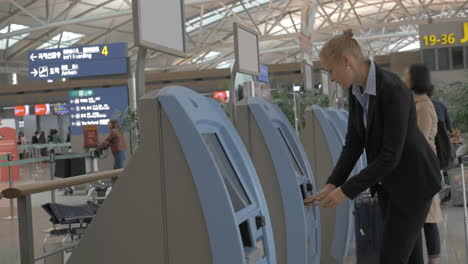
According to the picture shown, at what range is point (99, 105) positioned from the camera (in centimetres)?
1452

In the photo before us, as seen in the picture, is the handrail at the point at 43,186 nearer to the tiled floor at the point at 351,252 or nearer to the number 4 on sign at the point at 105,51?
the tiled floor at the point at 351,252

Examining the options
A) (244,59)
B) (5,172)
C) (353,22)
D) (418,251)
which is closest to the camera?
(418,251)

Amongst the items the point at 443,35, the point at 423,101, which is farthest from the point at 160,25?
the point at 443,35

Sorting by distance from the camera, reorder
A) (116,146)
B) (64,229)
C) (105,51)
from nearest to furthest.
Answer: (64,229) < (116,146) < (105,51)

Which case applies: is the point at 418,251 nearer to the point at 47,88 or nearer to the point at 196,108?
the point at 196,108

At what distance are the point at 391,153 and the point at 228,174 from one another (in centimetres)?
57

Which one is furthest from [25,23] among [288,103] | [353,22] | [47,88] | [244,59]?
[244,59]

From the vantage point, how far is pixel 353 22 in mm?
34688

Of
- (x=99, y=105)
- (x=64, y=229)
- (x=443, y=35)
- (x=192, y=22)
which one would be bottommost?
(x=64, y=229)

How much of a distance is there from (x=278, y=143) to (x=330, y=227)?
4.95 ft

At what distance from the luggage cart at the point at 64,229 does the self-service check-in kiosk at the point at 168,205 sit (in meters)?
1.43

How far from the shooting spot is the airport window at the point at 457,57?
19.6 metres

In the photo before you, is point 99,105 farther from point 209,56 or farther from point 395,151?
point 209,56

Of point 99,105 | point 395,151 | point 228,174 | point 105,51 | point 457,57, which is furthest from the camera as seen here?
point 457,57
